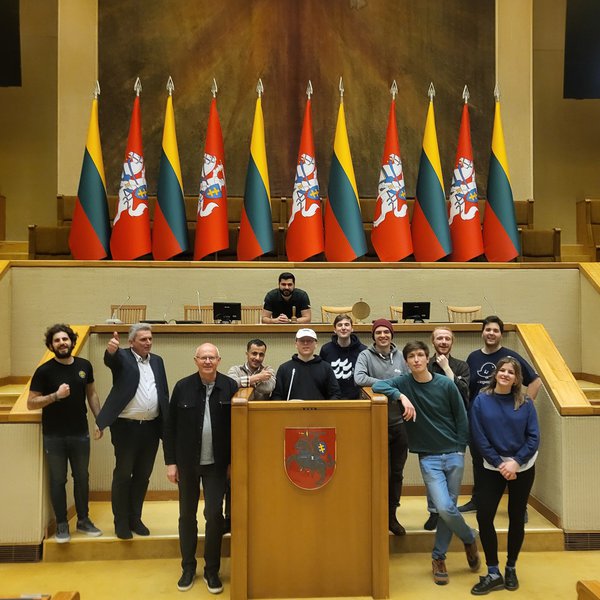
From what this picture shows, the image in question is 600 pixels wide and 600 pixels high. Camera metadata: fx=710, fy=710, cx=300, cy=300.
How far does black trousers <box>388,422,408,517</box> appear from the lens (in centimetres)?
482

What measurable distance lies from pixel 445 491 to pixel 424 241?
19.9 feet

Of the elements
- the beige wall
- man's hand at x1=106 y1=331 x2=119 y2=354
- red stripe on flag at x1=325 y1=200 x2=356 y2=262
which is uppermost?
the beige wall

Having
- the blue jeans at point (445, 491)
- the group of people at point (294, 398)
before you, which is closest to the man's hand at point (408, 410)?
the group of people at point (294, 398)

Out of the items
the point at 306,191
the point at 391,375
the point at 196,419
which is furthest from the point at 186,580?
the point at 306,191

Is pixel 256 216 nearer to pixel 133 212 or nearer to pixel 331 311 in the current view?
pixel 133 212

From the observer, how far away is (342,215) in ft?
32.3

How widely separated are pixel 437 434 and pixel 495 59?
954 cm

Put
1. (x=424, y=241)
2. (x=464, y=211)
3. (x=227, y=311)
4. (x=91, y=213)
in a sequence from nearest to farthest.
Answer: (x=227, y=311) < (x=91, y=213) < (x=424, y=241) < (x=464, y=211)

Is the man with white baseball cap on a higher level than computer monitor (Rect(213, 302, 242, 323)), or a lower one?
lower

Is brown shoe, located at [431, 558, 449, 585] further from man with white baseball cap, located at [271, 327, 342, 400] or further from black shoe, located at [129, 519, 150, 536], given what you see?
black shoe, located at [129, 519, 150, 536]

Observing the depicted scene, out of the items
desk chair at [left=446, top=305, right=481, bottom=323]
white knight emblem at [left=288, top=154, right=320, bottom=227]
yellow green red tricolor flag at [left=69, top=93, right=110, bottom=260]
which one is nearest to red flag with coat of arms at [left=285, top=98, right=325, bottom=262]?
white knight emblem at [left=288, top=154, right=320, bottom=227]

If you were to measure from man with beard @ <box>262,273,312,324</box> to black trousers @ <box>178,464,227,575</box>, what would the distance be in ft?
8.22

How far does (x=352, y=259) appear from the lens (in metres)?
9.74

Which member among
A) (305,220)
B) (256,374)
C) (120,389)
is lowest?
(120,389)
